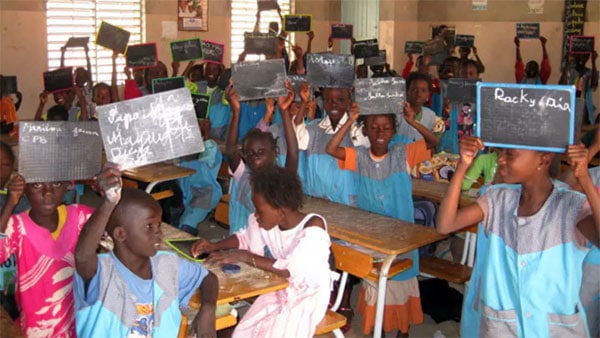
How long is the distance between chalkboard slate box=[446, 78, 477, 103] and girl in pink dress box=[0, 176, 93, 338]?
12.6 ft

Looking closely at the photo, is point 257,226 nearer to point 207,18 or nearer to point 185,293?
point 185,293

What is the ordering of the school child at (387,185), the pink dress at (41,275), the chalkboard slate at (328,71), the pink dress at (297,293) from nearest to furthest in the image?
the pink dress at (41,275)
the pink dress at (297,293)
the school child at (387,185)
the chalkboard slate at (328,71)

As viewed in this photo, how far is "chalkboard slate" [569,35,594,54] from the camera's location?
28.1 ft

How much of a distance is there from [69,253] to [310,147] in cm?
223

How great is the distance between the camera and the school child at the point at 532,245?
2.29 metres

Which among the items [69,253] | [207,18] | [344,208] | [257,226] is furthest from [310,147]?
[207,18]

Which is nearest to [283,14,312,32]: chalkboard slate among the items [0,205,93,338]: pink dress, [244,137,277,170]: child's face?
[244,137,277,170]: child's face

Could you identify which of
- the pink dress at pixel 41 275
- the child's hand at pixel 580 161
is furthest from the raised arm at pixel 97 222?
the child's hand at pixel 580 161

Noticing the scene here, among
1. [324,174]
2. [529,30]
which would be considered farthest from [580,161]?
[529,30]

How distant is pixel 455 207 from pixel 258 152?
137cm

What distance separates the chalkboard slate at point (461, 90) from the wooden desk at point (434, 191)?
3.67ft

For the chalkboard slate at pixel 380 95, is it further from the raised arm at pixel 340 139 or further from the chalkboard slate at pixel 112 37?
the chalkboard slate at pixel 112 37

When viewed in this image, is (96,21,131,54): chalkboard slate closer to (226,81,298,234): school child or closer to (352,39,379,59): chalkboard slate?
(352,39,379,59): chalkboard slate

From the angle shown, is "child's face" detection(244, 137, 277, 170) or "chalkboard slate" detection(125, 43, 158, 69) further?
"chalkboard slate" detection(125, 43, 158, 69)
